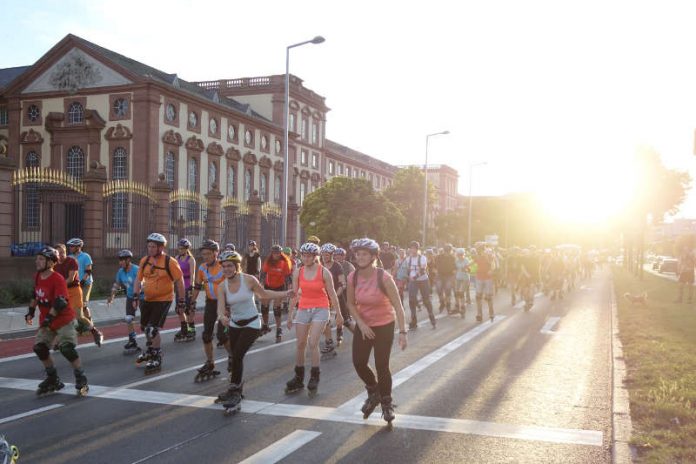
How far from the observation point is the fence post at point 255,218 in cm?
3156

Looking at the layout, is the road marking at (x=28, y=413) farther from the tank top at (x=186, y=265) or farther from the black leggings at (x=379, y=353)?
the tank top at (x=186, y=265)

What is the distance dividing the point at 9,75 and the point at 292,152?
26.0m

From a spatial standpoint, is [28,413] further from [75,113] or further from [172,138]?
[75,113]

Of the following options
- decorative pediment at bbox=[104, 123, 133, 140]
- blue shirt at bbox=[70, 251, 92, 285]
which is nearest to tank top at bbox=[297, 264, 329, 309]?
blue shirt at bbox=[70, 251, 92, 285]

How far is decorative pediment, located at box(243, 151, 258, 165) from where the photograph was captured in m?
54.9

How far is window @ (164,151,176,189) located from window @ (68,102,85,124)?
6.35 meters

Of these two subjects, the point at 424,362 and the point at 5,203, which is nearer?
the point at 424,362

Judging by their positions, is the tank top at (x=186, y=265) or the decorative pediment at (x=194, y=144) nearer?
the tank top at (x=186, y=265)

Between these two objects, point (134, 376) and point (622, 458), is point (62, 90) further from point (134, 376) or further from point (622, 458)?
point (622, 458)

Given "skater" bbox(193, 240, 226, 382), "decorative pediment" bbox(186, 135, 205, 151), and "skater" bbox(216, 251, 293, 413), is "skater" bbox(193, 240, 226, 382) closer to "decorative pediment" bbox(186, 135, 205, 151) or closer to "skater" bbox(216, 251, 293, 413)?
"skater" bbox(216, 251, 293, 413)

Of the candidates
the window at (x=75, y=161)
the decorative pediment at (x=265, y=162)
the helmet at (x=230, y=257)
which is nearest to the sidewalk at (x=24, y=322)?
the helmet at (x=230, y=257)

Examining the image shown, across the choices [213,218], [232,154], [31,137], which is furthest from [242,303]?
[232,154]

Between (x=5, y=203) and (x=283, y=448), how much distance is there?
15.4 metres

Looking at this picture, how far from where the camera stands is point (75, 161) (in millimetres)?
44750
